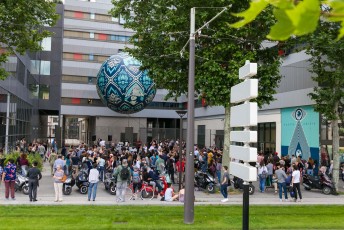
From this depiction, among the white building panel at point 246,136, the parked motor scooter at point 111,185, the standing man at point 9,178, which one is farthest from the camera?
the parked motor scooter at point 111,185

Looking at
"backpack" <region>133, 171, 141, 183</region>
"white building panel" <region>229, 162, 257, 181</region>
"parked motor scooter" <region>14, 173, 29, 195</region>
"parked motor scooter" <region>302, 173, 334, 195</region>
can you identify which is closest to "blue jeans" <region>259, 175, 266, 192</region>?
"parked motor scooter" <region>302, 173, 334, 195</region>

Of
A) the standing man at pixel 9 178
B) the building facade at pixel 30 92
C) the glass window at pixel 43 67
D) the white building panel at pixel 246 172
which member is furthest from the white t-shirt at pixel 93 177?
the glass window at pixel 43 67

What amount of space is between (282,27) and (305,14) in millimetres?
104

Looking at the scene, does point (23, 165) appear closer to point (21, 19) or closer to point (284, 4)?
point (21, 19)

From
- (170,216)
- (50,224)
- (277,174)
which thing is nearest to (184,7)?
(277,174)

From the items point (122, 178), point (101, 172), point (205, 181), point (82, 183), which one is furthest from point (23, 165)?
point (205, 181)

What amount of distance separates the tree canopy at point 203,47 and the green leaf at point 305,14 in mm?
18045

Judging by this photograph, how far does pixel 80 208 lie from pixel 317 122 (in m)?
20.1

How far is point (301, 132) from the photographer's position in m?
32.2

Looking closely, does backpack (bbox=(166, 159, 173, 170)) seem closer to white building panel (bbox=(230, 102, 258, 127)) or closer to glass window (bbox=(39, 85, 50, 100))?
white building panel (bbox=(230, 102, 258, 127))

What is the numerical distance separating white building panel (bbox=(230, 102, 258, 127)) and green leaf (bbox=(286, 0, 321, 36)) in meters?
5.71

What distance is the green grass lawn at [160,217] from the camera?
43.7 feet

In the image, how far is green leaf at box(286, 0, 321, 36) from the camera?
136cm

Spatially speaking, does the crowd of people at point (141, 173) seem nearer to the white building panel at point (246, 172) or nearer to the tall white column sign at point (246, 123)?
the tall white column sign at point (246, 123)
